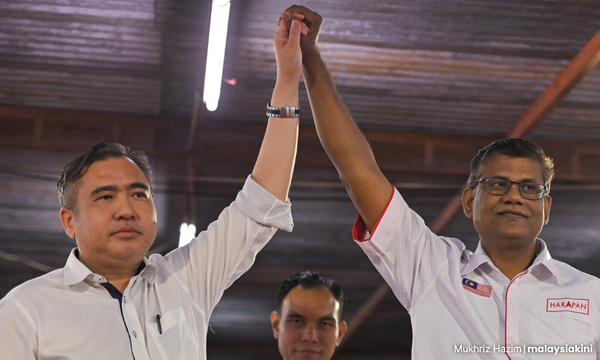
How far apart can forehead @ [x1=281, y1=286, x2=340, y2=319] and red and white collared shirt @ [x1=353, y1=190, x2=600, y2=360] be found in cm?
139

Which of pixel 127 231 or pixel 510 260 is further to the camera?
pixel 510 260

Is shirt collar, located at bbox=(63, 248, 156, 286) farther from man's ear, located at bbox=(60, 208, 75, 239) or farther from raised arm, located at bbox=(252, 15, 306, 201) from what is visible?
raised arm, located at bbox=(252, 15, 306, 201)

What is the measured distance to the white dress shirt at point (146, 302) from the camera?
2.23 metres

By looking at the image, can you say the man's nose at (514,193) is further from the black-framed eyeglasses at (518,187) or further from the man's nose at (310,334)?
the man's nose at (310,334)

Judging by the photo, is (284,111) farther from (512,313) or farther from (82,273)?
(512,313)

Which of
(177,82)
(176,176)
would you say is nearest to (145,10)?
(177,82)

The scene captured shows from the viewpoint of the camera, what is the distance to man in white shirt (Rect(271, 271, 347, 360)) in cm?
394

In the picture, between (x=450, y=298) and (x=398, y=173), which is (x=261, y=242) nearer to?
(x=450, y=298)

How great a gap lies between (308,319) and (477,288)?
153cm

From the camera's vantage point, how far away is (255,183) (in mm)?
2537

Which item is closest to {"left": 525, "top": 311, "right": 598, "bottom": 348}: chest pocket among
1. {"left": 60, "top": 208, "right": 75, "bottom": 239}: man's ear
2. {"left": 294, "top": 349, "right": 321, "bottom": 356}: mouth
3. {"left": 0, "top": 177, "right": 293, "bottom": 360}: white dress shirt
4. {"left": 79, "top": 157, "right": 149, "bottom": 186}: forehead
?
{"left": 0, "top": 177, "right": 293, "bottom": 360}: white dress shirt

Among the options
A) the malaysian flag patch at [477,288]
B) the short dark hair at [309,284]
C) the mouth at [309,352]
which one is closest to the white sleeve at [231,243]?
the malaysian flag patch at [477,288]

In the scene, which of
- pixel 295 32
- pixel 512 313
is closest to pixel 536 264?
pixel 512 313

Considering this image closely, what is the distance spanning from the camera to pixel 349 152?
8.61ft
